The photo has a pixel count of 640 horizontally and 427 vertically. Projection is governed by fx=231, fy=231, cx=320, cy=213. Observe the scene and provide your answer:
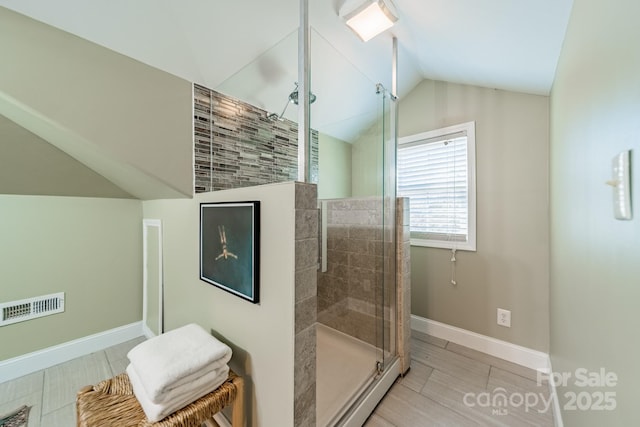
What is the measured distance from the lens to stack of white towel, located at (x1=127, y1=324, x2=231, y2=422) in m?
0.93

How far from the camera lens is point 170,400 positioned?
941 millimetres

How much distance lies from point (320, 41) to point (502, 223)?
1.96 metres

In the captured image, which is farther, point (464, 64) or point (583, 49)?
point (464, 64)

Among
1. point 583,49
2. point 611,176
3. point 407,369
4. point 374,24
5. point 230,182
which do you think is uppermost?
point 374,24

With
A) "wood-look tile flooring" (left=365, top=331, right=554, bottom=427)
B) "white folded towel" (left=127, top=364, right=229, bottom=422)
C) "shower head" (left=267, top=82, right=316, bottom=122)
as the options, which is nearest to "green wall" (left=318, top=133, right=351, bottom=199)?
"shower head" (left=267, top=82, right=316, bottom=122)

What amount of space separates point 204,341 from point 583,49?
80.3 inches

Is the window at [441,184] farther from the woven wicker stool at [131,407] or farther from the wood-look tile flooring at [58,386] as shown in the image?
the wood-look tile flooring at [58,386]

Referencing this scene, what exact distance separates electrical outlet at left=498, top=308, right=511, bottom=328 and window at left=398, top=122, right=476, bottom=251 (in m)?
0.54

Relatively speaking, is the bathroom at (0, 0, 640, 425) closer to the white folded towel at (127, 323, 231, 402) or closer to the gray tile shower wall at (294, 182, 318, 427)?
the gray tile shower wall at (294, 182, 318, 427)

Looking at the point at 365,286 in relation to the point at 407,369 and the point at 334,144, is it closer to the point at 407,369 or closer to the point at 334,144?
the point at 407,369

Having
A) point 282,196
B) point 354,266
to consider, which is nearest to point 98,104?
point 282,196

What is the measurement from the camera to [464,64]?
172 centimetres

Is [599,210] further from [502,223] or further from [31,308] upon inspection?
[31,308]

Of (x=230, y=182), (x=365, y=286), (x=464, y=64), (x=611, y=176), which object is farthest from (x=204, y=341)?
(x=464, y=64)
